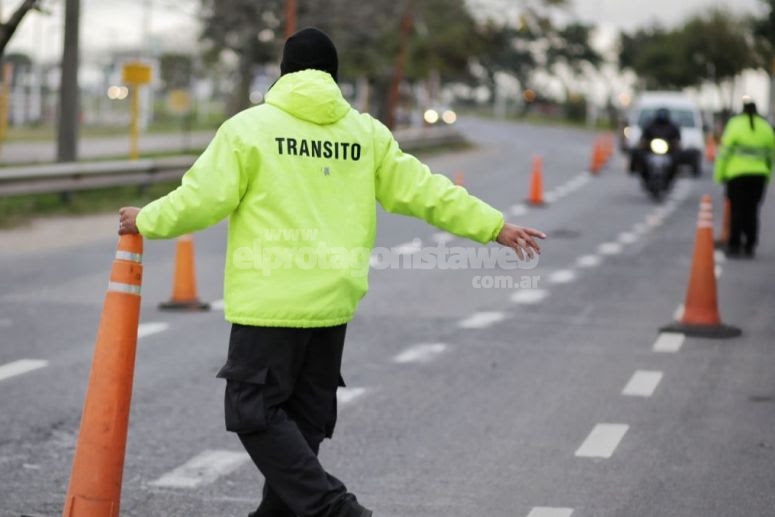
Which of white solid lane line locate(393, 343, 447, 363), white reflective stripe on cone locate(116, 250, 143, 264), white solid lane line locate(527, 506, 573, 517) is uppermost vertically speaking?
white reflective stripe on cone locate(116, 250, 143, 264)

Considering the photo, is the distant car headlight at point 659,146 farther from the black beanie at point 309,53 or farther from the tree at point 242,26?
the black beanie at point 309,53

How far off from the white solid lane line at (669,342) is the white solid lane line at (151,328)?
360cm

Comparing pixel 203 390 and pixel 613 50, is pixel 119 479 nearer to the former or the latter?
pixel 203 390

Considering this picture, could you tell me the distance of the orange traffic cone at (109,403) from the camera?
5.66 m

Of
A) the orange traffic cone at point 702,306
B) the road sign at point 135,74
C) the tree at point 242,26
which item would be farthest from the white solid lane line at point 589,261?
the tree at point 242,26

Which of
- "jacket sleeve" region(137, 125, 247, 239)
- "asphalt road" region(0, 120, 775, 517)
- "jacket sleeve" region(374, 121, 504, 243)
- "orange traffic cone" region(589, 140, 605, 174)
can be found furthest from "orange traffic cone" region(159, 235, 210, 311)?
"orange traffic cone" region(589, 140, 605, 174)

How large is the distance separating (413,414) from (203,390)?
4.45 feet

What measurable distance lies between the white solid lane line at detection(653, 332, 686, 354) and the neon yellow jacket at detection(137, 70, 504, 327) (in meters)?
6.56

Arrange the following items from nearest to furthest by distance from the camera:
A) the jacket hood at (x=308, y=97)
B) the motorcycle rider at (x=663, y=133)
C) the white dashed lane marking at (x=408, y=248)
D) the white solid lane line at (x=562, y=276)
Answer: the jacket hood at (x=308, y=97), the white solid lane line at (x=562, y=276), the white dashed lane marking at (x=408, y=248), the motorcycle rider at (x=663, y=133)

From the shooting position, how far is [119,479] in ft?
18.8

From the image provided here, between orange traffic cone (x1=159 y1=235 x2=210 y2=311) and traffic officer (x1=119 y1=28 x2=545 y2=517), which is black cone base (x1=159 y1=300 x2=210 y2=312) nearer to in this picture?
orange traffic cone (x1=159 y1=235 x2=210 y2=311)

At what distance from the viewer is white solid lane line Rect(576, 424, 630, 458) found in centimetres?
796

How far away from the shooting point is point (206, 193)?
532cm

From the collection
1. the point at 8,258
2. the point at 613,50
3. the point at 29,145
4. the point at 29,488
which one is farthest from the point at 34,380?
the point at 613,50
